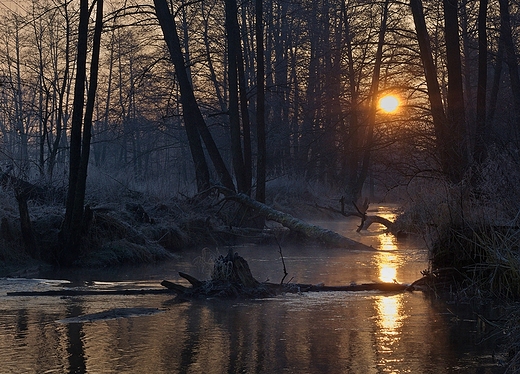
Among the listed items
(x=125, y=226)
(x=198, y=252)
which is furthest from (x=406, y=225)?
(x=125, y=226)

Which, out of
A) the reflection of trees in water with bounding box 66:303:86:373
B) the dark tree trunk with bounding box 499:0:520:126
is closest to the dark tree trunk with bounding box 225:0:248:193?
the dark tree trunk with bounding box 499:0:520:126

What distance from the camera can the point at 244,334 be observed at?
335 inches

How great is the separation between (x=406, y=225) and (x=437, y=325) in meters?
12.1

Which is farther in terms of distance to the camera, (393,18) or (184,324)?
(393,18)

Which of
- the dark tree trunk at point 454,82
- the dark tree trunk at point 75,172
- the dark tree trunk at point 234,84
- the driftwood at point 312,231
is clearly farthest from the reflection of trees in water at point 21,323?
the dark tree trunk at point 234,84

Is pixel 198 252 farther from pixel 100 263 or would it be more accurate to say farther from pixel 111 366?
pixel 111 366

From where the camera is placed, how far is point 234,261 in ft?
36.4

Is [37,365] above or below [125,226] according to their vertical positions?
below

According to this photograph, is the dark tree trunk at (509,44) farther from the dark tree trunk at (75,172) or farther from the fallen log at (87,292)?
the fallen log at (87,292)

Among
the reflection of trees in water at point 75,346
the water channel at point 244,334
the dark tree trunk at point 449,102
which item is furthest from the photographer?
the dark tree trunk at point 449,102

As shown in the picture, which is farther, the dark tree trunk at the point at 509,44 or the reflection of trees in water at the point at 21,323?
the dark tree trunk at the point at 509,44

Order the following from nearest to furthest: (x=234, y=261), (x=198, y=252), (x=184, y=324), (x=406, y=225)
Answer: (x=184, y=324) → (x=234, y=261) → (x=198, y=252) → (x=406, y=225)

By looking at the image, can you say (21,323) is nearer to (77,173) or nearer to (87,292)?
(87,292)

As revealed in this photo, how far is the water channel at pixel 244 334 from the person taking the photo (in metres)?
7.14
